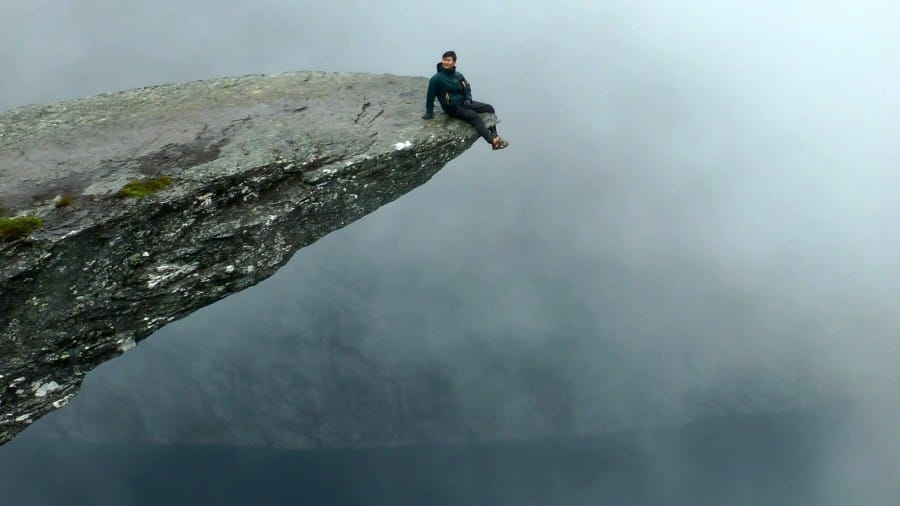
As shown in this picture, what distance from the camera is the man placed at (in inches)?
1125

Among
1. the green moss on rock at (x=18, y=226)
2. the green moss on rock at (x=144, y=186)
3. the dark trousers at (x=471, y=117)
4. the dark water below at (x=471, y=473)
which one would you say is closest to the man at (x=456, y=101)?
the dark trousers at (x=471, y=117)

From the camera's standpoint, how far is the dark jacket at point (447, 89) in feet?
93.5

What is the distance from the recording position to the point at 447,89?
28906mm

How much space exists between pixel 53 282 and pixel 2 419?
4911mm

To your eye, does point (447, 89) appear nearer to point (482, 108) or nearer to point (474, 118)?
point (474, 118)

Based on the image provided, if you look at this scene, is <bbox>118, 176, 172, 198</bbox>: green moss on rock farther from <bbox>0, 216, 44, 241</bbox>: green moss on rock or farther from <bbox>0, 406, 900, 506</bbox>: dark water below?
<bbox>0, 406, 900, 506</bbox>: dark water below

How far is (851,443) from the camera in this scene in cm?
14750

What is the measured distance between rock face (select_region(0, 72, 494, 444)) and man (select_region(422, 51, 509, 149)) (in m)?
0.61

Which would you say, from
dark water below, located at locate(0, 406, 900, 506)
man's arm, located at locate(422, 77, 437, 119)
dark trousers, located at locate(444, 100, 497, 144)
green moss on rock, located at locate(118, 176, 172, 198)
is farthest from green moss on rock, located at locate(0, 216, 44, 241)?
dark water below, located at locate(0, 406, 900, 506)

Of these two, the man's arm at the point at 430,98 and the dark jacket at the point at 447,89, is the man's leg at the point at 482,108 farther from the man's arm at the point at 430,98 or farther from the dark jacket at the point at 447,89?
the man's arm at the point at 430,98

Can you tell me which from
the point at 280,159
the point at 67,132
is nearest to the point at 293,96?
the point at 280,159

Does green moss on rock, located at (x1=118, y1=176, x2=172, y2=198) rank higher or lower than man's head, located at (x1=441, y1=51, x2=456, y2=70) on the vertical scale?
lower

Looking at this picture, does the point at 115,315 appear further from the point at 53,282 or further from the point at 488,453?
the point at 488,453

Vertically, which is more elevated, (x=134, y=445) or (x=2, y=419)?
(x=134, y=445)
